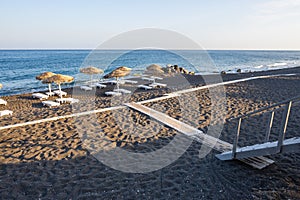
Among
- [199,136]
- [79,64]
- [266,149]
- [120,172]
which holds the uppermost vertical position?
[79,64]

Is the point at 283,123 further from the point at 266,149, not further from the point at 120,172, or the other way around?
the point at 120,172

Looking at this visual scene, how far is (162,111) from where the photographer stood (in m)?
7.89

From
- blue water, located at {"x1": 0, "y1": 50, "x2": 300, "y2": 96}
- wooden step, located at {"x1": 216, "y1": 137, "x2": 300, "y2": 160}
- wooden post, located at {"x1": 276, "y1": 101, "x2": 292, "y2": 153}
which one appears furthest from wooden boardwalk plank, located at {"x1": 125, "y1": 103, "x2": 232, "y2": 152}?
blue water, located at {"x1": 0, "y1": 50, "x2": 300, "y2": 96}

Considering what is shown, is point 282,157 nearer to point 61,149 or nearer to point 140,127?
point 140,127

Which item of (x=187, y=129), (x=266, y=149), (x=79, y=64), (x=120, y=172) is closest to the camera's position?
(x=266, y=149)

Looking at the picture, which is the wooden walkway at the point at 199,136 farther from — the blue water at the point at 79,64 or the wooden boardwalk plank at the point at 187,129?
the blue water at the point at 79,64

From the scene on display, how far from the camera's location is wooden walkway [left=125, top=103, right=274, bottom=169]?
408 centimetres

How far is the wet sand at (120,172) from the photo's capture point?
346cm

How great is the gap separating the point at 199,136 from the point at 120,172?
253cm

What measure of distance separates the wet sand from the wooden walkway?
0.14 meters

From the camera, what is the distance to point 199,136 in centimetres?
557

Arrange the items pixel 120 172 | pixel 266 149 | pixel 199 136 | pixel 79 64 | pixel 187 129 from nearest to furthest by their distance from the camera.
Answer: pixel 266 149, pixel 120 172, pixel 199 136, pixel 187 129, pixel 79 64

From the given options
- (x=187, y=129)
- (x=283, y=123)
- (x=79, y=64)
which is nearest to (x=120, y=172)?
(x=187, y=129)

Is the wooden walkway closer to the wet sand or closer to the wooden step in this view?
the wet sand
